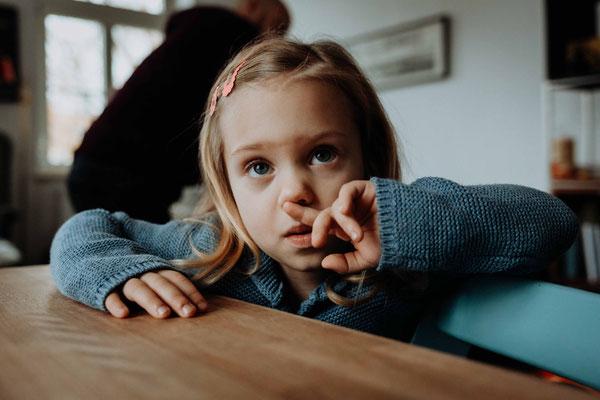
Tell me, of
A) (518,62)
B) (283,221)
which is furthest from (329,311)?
(518,62)

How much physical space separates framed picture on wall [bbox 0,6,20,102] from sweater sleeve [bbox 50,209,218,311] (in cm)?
386

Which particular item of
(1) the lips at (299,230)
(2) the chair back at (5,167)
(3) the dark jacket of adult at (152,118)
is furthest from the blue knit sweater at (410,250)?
(2) the chair back at (5,167)

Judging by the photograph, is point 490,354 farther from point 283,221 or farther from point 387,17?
point 387,17

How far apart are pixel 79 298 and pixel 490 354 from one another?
690mm

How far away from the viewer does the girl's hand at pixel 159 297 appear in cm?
56

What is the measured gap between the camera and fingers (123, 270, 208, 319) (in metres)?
0.56

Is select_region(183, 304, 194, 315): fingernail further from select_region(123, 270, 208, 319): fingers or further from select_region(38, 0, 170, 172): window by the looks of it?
select_region(38, 0, 170, 172): window

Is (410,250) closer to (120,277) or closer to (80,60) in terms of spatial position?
(120,277)

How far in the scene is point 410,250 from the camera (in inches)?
23.7

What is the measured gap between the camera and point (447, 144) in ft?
11.5

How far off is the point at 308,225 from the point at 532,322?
316 millimetres

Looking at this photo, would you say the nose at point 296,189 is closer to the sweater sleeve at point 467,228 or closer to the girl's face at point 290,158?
the girl's face at point 290,158

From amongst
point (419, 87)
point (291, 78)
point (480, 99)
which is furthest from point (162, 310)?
point (419, 87)

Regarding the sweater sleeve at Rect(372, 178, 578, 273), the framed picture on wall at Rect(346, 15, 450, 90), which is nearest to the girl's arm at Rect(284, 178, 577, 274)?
the sweater sleeve at Rect(372, 178, 578, 273)
